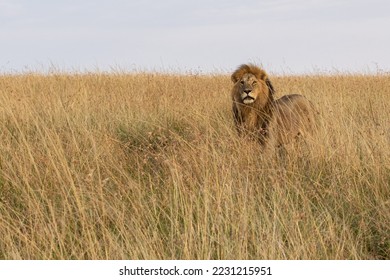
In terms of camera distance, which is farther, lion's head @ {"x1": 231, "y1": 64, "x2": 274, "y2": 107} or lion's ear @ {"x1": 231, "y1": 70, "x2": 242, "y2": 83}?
lion's ear @ {"x1": 231, "y1": 70, "x2": 242, "y2": 83}

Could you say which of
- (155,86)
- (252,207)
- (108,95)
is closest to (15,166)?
(252,207)

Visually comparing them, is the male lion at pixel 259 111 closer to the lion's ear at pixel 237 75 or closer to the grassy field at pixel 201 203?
the lion's ear at pixel 237 75

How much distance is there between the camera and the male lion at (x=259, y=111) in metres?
6.06

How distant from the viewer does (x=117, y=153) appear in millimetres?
Result: 5371

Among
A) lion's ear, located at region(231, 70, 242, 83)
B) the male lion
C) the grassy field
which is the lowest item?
the grassy field

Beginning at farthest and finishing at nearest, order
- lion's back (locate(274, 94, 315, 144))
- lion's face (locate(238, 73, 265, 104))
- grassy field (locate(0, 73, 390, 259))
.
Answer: lion's back (locate(274, 94, 315, 144))
lion's face (locate(238, 73, 265, 104))
grassy field (locate(0, 73, 390, 259))

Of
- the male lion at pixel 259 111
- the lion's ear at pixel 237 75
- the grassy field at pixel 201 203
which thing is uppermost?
the lion's ear at pixel 237 75

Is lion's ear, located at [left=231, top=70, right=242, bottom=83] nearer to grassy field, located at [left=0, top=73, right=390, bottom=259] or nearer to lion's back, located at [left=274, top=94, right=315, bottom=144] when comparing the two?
lion's back, located at [left=274, top=94, right=315, bottom=144]

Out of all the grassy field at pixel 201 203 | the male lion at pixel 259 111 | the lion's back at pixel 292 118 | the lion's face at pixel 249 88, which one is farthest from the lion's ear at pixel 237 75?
the grassy field at pixel 201 203

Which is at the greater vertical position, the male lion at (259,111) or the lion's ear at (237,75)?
the lion's ear at (237,75)

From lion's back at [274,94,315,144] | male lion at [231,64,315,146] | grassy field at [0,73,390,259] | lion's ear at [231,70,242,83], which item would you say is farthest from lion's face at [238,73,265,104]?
grassy field at [0,73,390,259]

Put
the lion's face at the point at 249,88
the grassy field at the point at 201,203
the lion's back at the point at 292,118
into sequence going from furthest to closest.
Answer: the lion's back at the point at 292,118
the lion's face at the point at 249,88
the grassy field at the point at 201,203

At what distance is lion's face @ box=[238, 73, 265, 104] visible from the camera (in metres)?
6.03

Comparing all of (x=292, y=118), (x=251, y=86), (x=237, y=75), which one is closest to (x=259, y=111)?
(x=251, y=86)
